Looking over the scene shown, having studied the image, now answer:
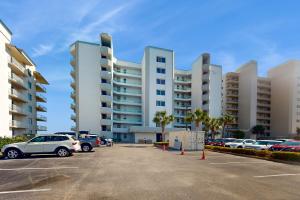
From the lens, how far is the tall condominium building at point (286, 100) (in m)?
80.1

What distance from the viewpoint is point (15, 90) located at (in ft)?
126

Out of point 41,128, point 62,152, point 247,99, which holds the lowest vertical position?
point 41,128

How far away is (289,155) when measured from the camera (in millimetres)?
16812

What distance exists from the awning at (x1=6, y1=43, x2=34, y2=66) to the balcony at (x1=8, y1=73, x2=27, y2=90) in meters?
4.35

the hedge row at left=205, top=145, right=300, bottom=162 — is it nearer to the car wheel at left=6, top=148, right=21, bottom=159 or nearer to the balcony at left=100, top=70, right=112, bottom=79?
the car wheel at left=6, top=148, right=21, bottom=159

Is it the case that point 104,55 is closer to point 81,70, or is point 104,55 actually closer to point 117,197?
point 81,70

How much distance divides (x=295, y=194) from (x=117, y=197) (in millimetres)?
6254

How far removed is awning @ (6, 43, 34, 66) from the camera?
120 feet

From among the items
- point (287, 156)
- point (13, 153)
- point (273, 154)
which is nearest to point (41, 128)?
point (13, 153)

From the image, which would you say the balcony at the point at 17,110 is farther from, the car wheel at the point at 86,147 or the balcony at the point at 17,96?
the car wheel at the point at 86,147

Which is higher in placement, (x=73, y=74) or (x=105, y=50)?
(x=105, y=50)

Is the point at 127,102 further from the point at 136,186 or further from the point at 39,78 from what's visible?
the point at 136,186

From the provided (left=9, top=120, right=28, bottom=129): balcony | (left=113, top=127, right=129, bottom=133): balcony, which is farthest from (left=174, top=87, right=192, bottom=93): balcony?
(left=9, top=120, right=28, bottom=129): balcony

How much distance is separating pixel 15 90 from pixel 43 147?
27.2 m
